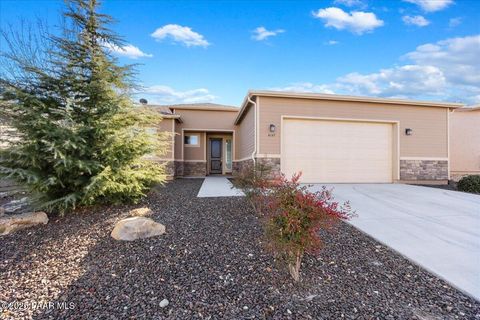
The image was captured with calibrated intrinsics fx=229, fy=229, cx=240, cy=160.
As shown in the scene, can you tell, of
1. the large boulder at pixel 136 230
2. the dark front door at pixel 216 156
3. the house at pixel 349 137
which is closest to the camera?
the large boulder at pixel 136 230

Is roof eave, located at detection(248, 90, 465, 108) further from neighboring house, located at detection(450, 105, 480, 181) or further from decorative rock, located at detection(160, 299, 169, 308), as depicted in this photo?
decorative rock, located at detection(160, 299, 169, 308)

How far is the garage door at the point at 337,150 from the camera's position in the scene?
829 cm

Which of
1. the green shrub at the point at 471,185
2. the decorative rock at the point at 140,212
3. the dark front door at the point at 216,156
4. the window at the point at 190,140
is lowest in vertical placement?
the decorative rock at the point at 140,212

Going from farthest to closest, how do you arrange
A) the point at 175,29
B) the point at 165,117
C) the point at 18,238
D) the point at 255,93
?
the point at 165,117 < the point at 175,29 < the point at 255,93 < the point at 18,238

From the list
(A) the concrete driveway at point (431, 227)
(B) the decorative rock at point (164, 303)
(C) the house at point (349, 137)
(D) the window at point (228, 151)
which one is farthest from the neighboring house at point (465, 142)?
(B) the decorative rock at point (164, 303)

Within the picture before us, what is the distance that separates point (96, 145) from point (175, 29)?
21.5 ft

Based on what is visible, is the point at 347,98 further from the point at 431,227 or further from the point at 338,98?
the point at 431,227

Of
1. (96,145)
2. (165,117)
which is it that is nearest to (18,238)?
(96,145)

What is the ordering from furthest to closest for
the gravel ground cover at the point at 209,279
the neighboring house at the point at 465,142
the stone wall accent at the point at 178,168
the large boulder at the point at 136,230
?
1. the stone wall accent at the point at 178,168
2. the neighboring house at the point at 465,142
3. the large boulder at the point at 136,230
4. the gravel ground cover at the point at 209,279

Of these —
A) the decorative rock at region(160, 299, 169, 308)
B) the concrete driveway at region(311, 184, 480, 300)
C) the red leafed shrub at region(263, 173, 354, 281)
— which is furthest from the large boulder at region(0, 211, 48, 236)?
the concrete driveway at region(311, 184, 480, 300)

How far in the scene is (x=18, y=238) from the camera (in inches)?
139

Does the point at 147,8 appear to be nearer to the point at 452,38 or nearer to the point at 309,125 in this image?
the point at 309,125

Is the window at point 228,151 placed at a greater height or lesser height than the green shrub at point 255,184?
greater

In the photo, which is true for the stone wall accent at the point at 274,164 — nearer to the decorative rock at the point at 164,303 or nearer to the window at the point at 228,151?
the decorative rock at the point at 164,303
